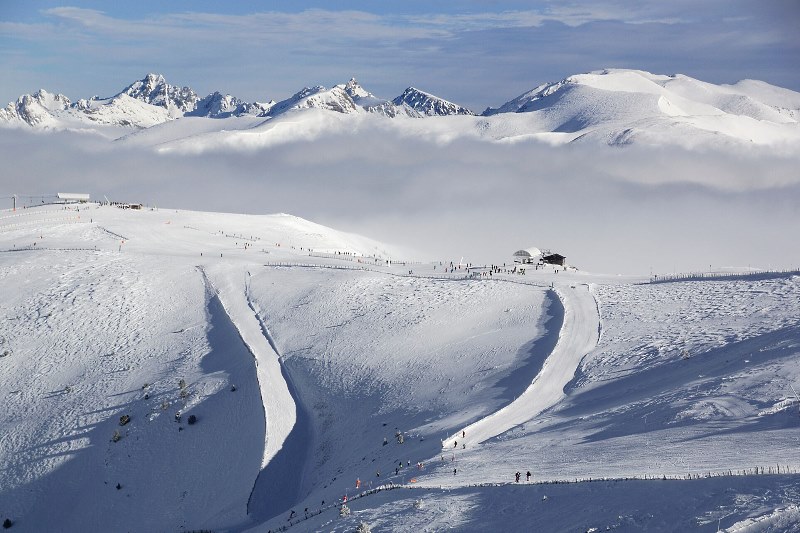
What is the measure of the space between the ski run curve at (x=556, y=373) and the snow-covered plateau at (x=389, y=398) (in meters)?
0.21

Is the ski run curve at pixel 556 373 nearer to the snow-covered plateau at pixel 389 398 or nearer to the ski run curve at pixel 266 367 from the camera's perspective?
the snow-covered plateau at pixel 389 398

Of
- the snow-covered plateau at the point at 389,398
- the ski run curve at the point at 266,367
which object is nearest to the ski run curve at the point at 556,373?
the snow-covered plateau at the point at 389,398

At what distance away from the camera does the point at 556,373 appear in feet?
190

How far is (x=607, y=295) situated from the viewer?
7694cm

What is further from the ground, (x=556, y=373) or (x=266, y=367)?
(x=556, y=373)

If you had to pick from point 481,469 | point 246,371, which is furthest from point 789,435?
point 246,371

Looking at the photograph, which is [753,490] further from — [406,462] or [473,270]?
[473,270]

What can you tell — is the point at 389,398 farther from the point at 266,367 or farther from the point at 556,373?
the point at 266,367

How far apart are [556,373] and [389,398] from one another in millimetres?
10644

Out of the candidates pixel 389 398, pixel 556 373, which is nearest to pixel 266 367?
pixel 389 398

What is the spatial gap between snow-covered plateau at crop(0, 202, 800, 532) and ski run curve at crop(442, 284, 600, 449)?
0.21 metres

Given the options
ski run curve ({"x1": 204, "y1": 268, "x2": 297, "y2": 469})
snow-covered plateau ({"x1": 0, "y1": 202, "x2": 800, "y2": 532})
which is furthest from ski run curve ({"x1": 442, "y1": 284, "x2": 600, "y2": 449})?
ski run curve ({"x1": 204, "y1": 268, "x2": 297, "y2": 469})

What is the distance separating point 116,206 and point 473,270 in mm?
67211

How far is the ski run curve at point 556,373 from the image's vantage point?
49875mm
